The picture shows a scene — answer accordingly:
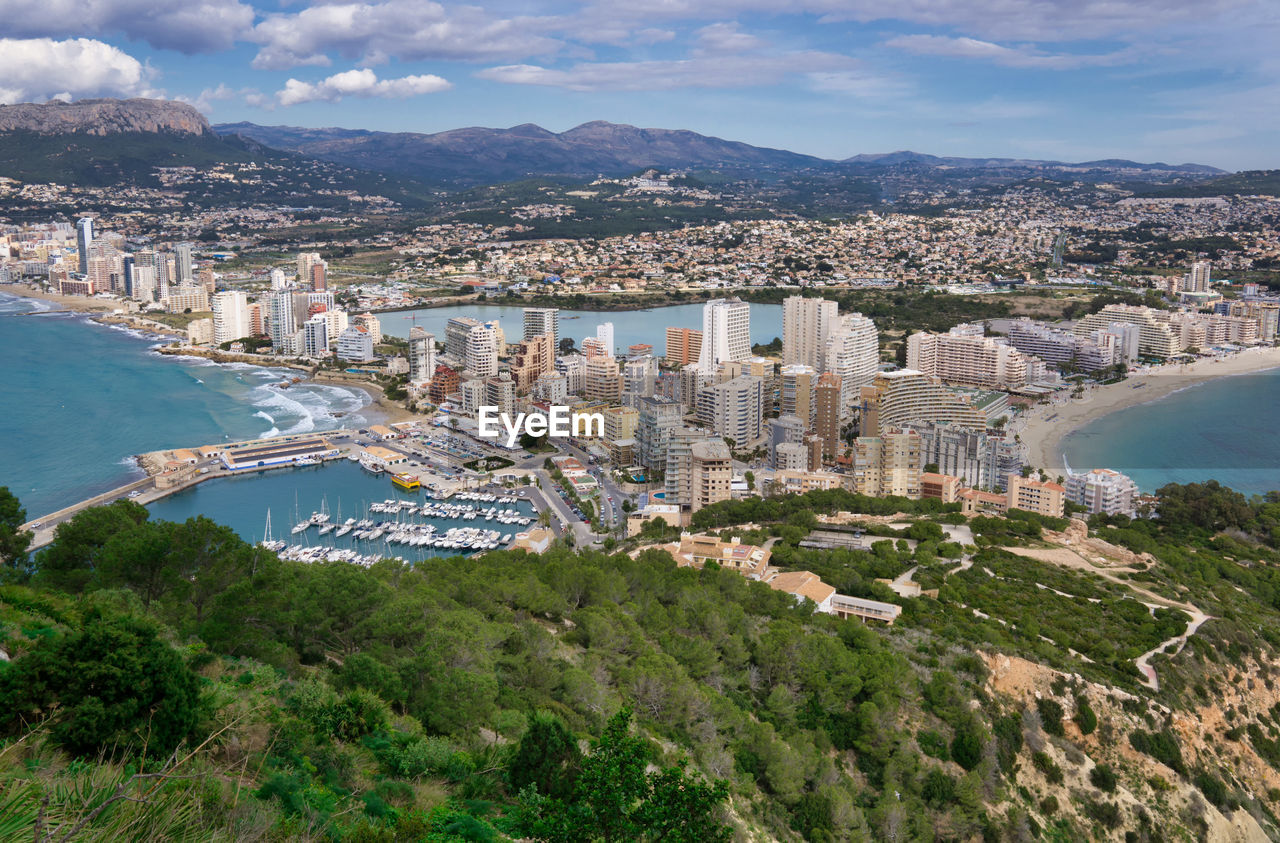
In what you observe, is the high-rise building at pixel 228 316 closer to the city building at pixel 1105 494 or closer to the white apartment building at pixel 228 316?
the white apartment building at pixel 228 316

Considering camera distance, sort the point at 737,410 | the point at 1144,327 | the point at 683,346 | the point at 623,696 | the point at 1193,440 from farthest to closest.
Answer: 1. the point at 1144,327
2. the point at 683,346
3. the point at 1193,440
4. the point at 737,410
5. the point at 623,696

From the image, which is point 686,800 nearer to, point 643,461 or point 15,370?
point 643,461

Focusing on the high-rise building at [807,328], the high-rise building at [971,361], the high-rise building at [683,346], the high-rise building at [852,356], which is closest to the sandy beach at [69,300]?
the high-rise building at [683,346]

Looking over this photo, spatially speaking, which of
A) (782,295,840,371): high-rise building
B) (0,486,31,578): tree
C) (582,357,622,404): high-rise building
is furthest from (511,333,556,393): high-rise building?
(0,486,31,578): tree

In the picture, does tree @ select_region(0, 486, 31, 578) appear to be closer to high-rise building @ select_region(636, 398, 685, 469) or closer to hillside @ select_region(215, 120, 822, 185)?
high-rise building @ select_region(636, 398, 685, 469)

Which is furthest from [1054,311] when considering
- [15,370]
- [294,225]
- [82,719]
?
[294,225]

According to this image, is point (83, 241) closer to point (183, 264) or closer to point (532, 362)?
point (183, 264)

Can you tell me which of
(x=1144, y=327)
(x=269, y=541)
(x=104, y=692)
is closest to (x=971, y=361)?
(x=1144, y=327)
